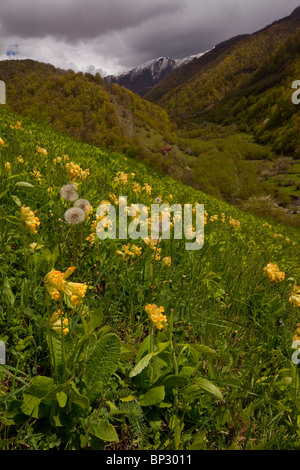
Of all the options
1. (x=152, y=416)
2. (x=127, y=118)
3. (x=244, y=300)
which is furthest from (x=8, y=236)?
(x=127, y=118)

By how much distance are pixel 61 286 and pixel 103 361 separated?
0.52 m

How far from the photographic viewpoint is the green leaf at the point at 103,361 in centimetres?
131

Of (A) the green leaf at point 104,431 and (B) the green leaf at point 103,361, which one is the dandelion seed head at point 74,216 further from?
(A) the green leaf at point 104,431

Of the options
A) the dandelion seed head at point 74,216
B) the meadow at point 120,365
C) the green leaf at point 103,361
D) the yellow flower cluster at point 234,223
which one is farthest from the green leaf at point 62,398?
the yellow flower cluster at point 234,223

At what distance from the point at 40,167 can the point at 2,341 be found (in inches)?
107

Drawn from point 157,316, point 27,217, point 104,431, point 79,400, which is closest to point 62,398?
point 79,400

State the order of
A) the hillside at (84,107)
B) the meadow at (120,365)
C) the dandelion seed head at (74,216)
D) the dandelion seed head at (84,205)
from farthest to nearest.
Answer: the hillside at (84,107), the dandelion seed head at (84,205), the dandelion seed head at (74,216), the meadow at (120,365)

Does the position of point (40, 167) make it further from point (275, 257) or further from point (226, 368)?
point (275, 257)

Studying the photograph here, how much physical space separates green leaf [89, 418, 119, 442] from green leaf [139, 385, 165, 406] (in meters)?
0.22

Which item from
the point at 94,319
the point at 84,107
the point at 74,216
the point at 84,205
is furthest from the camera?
the point at 84,107

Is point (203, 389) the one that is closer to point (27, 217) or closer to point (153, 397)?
point (153, 397)

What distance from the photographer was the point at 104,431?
1.16m

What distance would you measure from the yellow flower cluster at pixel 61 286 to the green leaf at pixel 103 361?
1.16 feet

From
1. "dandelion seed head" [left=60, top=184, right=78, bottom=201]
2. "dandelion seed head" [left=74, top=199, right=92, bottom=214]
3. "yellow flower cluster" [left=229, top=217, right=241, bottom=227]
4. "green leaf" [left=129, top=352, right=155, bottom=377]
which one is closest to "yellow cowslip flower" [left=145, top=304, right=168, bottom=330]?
"green leaf" [left=129, top=352, right=155, bottom=377]
